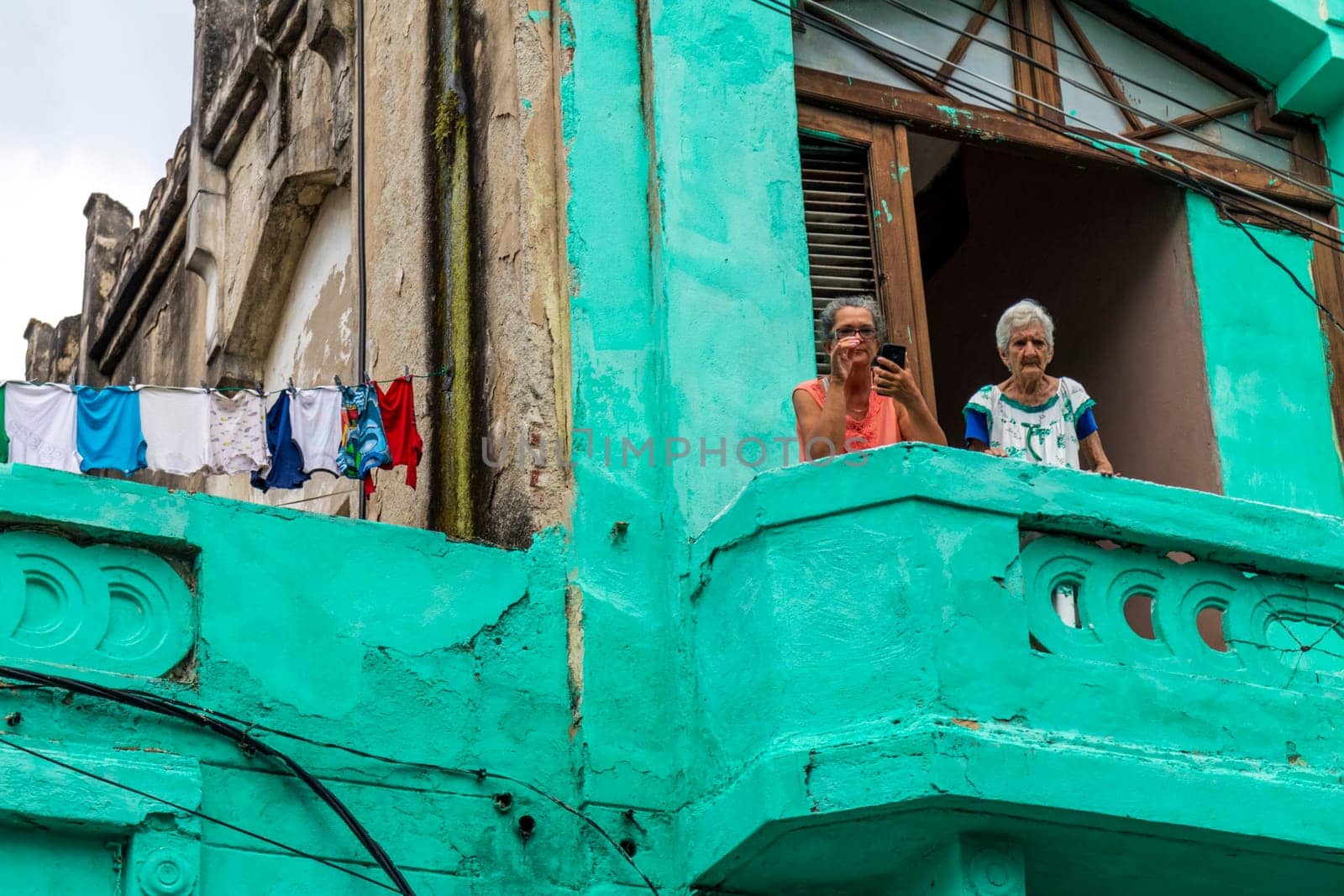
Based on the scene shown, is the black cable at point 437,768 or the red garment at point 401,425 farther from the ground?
the red garment at point 401,425

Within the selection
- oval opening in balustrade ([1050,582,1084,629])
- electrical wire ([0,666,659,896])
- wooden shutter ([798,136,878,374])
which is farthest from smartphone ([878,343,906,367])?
electrical wire ([0,666,659,896])

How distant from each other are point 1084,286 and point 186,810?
5.63m

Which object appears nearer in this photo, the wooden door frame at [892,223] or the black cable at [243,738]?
the black cable at [243,738]

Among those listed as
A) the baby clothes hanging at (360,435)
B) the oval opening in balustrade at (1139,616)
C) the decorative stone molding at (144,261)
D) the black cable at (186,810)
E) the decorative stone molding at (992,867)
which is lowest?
the decorative stone molding at (992,867)

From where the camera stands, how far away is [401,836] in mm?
6637

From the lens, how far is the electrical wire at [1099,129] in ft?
28.5

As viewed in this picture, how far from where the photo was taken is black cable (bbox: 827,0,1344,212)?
890 cm

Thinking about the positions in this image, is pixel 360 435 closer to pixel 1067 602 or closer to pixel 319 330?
pixel 1067 602

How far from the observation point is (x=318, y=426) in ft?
27.8

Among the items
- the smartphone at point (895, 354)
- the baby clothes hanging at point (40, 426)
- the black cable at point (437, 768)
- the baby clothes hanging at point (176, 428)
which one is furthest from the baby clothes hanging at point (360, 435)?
the smartphone at point (895, 354)

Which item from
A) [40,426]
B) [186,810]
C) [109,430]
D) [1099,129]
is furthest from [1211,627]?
[40,426]

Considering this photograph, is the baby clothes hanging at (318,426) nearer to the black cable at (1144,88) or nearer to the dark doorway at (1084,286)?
the dark doorway at (1084,286)

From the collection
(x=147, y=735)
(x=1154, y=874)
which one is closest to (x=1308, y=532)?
(x=1154, y=874)

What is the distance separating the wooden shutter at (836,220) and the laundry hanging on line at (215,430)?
1.78 meters
